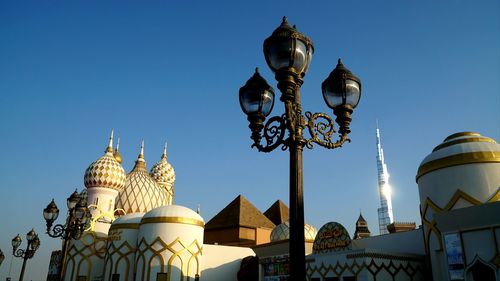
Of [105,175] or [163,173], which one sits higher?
[163,173]

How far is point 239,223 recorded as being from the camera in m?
30.8

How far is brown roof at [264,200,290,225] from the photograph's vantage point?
120ft

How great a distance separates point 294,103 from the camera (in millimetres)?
4715

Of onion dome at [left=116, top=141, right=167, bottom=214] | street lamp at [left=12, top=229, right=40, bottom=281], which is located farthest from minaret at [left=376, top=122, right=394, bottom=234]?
street lamp at [left=12, top=229, right=40, bottom=281]

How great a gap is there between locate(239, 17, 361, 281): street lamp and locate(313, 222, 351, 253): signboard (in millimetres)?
13406

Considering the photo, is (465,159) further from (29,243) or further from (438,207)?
(29,243)

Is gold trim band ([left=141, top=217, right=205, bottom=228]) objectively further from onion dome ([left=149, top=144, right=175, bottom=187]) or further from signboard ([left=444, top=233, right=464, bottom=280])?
onion dome ([left=149, top=144, right=175, bottom=187])

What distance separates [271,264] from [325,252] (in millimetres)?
4193

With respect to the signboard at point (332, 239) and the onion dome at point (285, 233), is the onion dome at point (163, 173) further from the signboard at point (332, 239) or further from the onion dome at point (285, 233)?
the signboard at point (332, 239)

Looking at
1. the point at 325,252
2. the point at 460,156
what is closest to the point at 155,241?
the point at 325,252

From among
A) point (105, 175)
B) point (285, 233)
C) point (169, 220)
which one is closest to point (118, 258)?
point (169, 220)

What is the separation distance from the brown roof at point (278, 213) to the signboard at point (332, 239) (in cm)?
1779

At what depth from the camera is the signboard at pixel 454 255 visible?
1303 cm

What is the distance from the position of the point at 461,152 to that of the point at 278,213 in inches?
922
